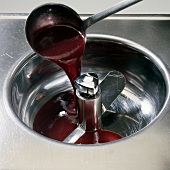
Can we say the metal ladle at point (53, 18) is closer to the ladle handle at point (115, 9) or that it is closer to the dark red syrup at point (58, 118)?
the ladle handle at point (115, 9)

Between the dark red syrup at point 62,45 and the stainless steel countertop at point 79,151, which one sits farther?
the dark red syrup at point 62,45

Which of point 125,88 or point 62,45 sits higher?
point 62,45

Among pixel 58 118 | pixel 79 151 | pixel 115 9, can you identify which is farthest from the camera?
pixel 58 118

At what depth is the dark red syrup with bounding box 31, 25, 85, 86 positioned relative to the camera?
999 millimetres

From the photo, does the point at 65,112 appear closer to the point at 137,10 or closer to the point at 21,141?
the point at 21,141

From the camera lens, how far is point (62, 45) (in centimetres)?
100

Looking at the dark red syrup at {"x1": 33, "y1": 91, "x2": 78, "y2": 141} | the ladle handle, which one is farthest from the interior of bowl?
the ladle handle

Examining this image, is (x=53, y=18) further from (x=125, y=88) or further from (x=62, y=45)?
(x=125, y=88)

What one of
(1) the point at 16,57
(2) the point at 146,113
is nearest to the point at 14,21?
(1) the point at 16,57

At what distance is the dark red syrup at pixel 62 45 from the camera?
1.00 m

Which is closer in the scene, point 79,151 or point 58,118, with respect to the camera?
point 79,151

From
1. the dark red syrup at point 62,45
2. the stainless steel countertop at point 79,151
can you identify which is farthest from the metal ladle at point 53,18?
the stainless steel countertop at point 79,151

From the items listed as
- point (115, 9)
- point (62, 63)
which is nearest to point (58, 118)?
point (62, 63)

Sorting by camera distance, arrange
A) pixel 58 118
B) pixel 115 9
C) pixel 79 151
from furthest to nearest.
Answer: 1. pixel 58 118
2. pixel 115 9
3. pixel 79 151
